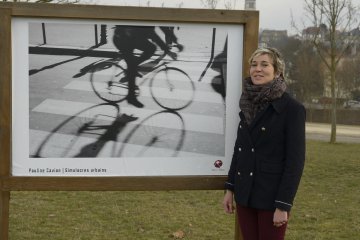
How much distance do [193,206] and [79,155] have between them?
130 inches

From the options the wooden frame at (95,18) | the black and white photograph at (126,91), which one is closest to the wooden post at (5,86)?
the wooden frame at (95,18)

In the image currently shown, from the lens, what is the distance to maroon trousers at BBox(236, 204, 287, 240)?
3.34 metres

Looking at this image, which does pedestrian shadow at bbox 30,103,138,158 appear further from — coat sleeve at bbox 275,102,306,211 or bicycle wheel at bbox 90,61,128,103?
coat sleeve at bbox 275,102,306,211

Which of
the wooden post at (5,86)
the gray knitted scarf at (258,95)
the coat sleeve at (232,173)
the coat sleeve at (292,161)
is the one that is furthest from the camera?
the wooden post at (5,86)

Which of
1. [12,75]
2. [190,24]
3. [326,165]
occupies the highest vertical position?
[190,24]

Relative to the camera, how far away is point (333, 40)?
1678 cm

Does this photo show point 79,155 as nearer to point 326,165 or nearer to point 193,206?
point 193,206

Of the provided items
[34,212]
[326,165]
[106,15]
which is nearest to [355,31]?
[326,165]

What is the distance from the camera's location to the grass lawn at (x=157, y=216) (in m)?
5.60

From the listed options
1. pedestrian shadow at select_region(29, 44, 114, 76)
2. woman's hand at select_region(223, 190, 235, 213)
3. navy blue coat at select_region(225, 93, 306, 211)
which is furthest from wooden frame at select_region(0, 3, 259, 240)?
navy blue coat at select_region(225, 93, 306, 211)

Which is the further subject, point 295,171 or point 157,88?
point 157,88

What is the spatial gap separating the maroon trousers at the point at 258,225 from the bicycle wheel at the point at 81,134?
A: 1.14 metres

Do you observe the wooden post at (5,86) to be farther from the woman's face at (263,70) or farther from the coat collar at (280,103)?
the coat collar at (280,103)

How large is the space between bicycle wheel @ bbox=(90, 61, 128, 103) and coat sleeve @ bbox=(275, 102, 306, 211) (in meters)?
1.30
